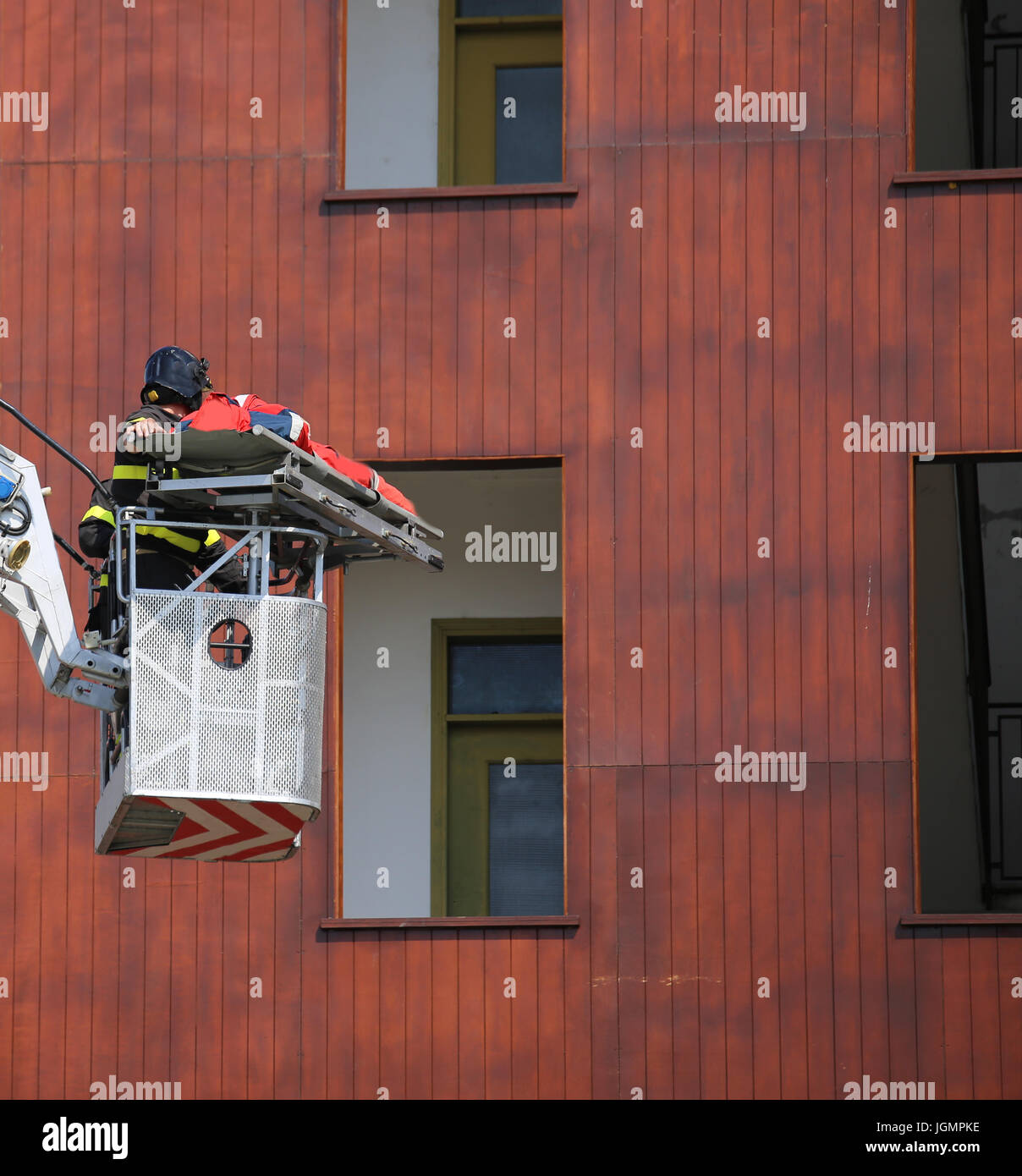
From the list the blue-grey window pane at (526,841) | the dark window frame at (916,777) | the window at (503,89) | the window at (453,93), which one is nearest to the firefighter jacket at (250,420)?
the dark window frame at (916,777)

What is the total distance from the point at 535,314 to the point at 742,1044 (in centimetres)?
599

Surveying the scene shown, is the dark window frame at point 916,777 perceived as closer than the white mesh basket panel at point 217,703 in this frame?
No

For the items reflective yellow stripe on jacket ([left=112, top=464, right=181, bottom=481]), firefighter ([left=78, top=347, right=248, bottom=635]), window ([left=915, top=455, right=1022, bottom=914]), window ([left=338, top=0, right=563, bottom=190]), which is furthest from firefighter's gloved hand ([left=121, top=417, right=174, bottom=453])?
window ([left=915, top=455, right=1022, bottom=914])

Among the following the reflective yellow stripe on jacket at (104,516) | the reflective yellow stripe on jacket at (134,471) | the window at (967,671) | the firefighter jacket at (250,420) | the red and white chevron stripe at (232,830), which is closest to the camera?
the firefighter jacket at (250,420)

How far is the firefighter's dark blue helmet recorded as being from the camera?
462 inches

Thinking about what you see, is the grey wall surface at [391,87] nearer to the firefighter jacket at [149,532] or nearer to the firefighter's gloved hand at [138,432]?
the firefighter jacket at [149,532]

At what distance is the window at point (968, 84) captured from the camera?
2092 centimetres

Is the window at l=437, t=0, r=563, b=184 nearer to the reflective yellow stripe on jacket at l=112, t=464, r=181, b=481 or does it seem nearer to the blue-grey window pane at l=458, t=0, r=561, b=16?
the blue-grey window pane at l=458, t=0, r=561, b=16

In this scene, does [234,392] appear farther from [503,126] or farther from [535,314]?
[503,126]

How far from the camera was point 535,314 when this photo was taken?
54.6 ft

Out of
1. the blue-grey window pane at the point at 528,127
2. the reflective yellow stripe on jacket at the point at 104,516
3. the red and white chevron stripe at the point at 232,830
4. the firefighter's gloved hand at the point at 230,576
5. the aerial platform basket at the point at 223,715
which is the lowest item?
the red and white chevron stripe at the point at 232,830

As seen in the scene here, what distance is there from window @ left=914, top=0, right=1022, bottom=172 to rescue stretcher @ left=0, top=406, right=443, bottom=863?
1152 centimetres

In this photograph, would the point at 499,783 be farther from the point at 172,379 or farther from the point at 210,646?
the point at 210,646

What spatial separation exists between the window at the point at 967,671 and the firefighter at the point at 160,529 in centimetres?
1120
